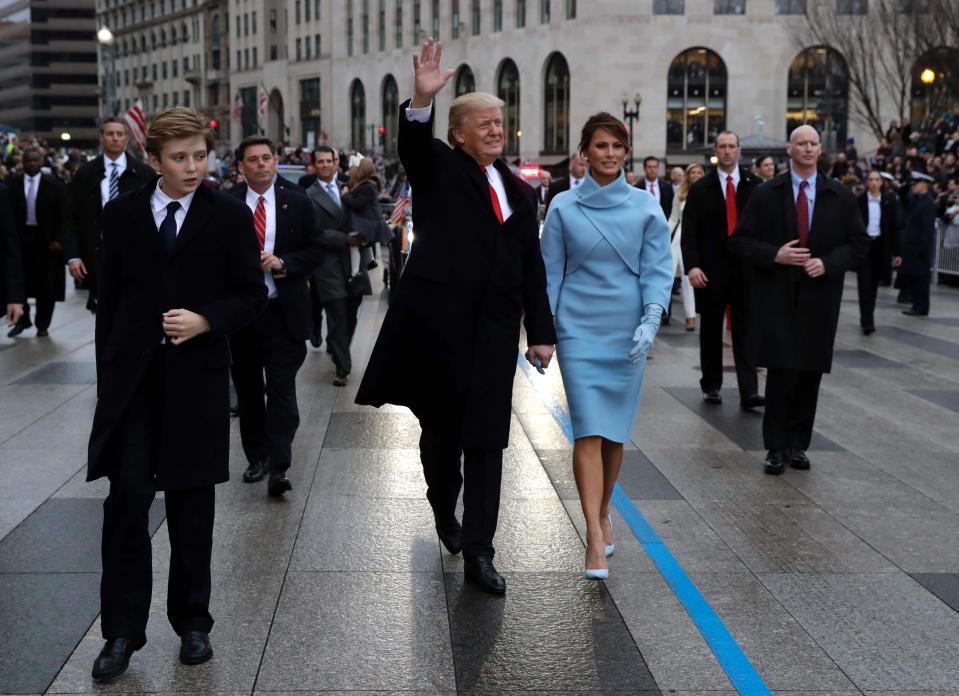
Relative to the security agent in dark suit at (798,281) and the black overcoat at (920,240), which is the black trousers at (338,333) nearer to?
the security agent in dark suit at (798,281)

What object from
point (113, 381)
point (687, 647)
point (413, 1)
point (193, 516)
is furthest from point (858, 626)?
point (413, 1)

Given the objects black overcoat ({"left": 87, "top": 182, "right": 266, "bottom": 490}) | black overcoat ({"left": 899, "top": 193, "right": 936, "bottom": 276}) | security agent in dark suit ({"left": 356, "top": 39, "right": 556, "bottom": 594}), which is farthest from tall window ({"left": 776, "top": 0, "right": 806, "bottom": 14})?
black overcoat ({"left": 87, "top": 182, "right": 266, "bottom": 490})

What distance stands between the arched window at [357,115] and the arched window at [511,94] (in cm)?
2069

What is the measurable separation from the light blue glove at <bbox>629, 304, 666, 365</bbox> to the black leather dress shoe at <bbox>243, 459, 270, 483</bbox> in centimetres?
274

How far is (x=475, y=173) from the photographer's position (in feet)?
17.6

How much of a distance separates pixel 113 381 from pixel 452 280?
1528 mm

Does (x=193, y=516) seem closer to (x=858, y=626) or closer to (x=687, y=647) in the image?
(x=687, y=647)

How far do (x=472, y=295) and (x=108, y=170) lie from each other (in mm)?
6039

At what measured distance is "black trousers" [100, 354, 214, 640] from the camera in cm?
448

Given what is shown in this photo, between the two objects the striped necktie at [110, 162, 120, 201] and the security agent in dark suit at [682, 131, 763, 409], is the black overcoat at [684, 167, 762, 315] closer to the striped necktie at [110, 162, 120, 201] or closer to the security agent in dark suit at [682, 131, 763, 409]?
the security agent in dark suit at [682, 131, 763, 409]

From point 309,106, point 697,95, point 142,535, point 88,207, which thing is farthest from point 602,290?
point 309,106

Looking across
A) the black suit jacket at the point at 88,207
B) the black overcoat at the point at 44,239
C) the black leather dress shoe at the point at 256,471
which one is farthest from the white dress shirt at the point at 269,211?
the black overcoat at the point at 44,239

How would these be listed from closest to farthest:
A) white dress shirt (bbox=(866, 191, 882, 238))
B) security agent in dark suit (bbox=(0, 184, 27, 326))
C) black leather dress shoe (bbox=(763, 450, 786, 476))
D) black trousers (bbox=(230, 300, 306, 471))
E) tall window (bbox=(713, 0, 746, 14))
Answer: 1. security agent in dark suit (bbox=(0, 184, 27, 326))
2. black trousers (bbox=(230, 300, 306, 471))
3. black leather dress shoe (bbox=(763, 450, 786, 476))
4. white dress shirt (bbox=(866, 191, 882, 238))
5. tall window (bbox=(713, 0, 746, 14))

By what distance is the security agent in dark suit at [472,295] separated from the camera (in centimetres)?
537
